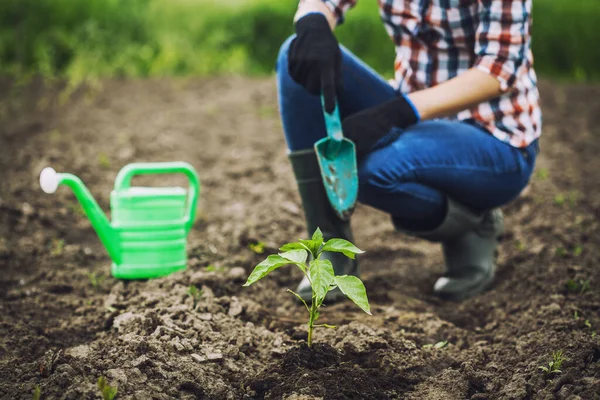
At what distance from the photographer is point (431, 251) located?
2.92 metres

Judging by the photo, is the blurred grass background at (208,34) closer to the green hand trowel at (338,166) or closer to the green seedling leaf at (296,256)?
the green hand trowel at (338,166)

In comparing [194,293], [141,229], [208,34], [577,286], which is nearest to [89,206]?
[141,229]

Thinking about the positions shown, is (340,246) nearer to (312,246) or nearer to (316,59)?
(312,246)

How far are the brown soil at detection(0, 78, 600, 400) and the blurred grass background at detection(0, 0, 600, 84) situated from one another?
4.76ft

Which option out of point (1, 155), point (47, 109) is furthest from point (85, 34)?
point (1, 155)

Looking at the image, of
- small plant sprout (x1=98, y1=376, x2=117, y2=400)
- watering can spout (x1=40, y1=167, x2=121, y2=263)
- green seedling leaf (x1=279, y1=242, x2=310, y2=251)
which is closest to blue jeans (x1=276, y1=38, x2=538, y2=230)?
green seedling leaf (x1=279, y1=242, x2=310, y2=251)

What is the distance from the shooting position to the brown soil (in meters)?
1.65

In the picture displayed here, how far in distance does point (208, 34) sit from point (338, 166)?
3993 millimetres

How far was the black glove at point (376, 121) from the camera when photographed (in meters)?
2.07

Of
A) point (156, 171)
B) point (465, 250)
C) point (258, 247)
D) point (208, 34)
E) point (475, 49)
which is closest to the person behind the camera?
point (475, 49)

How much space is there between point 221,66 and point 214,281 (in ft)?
12.1

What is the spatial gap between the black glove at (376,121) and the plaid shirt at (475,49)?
253 millimetres

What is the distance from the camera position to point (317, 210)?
2.27m

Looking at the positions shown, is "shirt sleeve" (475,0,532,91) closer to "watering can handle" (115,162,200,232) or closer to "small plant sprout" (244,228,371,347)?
"small plant sprout" (244,228,371,347)
